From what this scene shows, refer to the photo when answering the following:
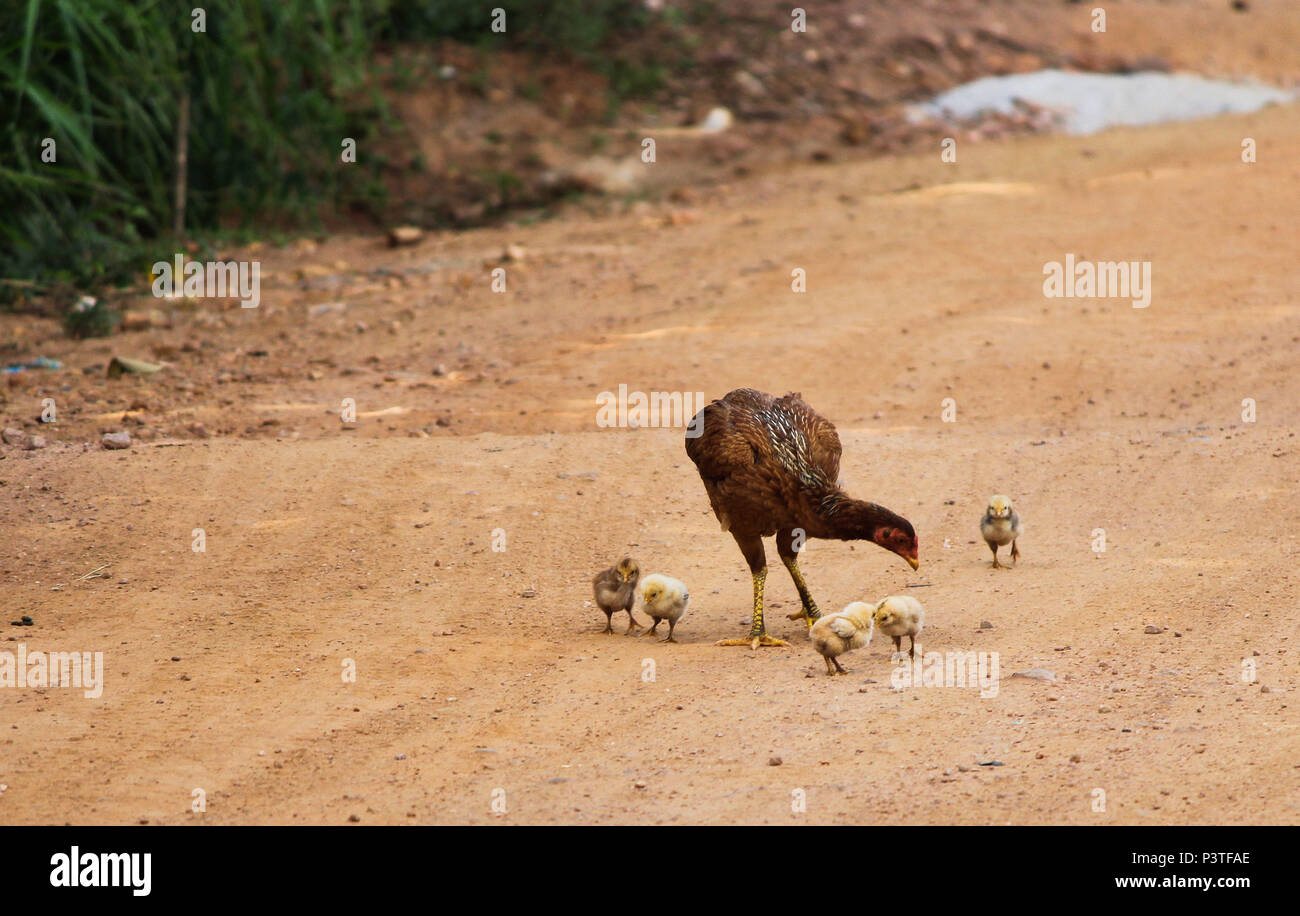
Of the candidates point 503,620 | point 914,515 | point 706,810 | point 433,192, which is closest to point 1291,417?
point 914,515

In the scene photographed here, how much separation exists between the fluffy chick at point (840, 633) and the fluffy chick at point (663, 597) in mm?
837

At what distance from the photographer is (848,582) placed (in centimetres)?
773

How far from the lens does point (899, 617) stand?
6.38 meters

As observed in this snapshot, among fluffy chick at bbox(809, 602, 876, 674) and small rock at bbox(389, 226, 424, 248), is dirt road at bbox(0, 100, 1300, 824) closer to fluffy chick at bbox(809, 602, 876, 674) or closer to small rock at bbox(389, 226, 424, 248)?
fluffy chick at bbox(809, 602, 876, 674)

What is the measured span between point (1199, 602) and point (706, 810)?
122 inches

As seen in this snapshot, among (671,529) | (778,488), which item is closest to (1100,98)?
(671,529)

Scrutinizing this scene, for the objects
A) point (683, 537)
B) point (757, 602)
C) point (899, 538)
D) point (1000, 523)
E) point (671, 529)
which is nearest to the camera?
point (899, 538)

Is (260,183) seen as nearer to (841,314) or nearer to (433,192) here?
(433,192)

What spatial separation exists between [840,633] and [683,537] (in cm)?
232

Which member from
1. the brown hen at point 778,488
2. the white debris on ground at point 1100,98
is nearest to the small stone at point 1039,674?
the brown hen at point 778,488

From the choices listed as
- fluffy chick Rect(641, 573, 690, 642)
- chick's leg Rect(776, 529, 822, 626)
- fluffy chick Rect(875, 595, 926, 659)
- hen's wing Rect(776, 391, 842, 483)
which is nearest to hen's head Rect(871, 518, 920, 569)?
fluffy chick Rect(875, 595, 926, 659)

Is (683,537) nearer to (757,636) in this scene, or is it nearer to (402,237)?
(757,636)

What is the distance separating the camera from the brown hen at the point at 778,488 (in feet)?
22.0

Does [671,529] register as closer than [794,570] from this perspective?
No
